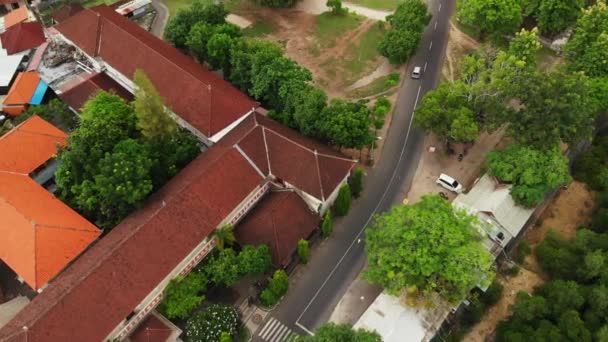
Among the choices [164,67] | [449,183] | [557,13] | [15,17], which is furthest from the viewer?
[15,17]

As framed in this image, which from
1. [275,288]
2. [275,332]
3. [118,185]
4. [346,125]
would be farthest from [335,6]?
[275,332]

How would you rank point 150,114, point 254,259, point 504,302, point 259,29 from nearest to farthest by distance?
point 254,259
point 504,302
point 150,114
point 259,29

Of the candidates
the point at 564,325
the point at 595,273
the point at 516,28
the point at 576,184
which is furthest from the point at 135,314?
the point at 516,28

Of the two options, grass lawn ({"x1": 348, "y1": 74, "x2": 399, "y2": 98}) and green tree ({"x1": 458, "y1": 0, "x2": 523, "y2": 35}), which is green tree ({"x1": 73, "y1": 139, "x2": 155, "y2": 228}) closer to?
grass lawn ({"x1": 348, "y1": 74, "x2": 399, "y2": 98})

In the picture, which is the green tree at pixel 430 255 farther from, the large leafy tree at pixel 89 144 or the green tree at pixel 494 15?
the green tree at pixel 494 15

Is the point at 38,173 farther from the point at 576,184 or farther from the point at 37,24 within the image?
the point at 576,184

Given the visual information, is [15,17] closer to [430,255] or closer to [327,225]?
[327,225]
